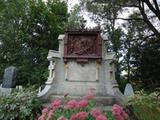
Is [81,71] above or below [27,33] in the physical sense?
below

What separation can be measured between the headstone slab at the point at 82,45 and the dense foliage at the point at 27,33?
10.6 meters

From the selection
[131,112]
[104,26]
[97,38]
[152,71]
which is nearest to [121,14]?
[104,26]

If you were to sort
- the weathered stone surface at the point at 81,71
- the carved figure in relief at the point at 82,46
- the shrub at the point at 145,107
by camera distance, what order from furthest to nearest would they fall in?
1. the carved figure in relief at the point at 82,46
2. the weathered stone surface at the point at 81,71
3. the shrub at the point at 145,107

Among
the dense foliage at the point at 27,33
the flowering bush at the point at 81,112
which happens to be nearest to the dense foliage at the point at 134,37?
the dense foliage at the point at 27,33

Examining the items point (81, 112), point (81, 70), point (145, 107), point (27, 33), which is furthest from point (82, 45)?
point (27, 33)

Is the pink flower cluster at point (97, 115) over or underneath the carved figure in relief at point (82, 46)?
underneath

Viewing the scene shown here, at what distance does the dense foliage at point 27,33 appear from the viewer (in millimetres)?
20766

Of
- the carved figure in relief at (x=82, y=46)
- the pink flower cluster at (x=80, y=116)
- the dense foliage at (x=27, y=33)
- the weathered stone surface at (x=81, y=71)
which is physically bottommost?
the pink flower cluster at (x=80, y=116)

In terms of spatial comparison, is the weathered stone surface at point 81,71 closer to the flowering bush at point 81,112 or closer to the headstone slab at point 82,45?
the headstone slab at point 82,45

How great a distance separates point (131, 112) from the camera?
7.95 metres

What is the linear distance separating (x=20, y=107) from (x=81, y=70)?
97.9 inches

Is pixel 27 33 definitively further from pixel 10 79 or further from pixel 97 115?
pixel 97 115

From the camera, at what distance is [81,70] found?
30.9ft

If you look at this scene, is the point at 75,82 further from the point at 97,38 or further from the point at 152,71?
the point at 152,71
